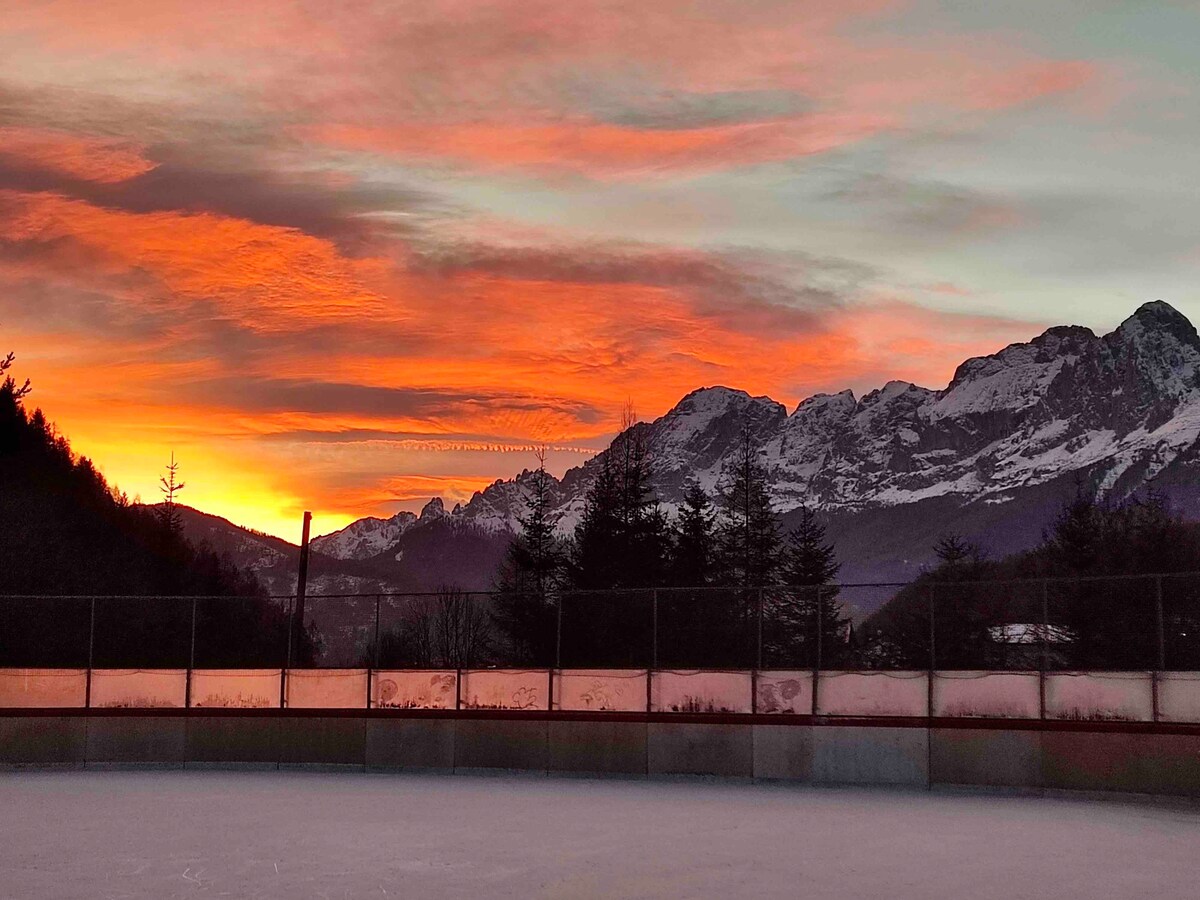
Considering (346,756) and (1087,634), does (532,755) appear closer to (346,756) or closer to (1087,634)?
(346,756)

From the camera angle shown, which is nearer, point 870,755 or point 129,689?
point 870,755

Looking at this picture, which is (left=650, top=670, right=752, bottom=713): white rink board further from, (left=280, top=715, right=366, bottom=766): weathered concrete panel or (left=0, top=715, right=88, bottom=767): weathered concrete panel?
(left=0, top=715, right=88, bottom=767): weathered concrete panel

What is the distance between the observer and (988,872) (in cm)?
1670

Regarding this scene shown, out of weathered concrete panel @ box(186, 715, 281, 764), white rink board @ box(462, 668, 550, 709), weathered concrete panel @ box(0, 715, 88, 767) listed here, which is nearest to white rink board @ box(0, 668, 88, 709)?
weathered concrete panel @ box(0, 715, 88, 767)

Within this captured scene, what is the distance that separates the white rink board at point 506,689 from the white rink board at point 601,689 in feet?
1.14

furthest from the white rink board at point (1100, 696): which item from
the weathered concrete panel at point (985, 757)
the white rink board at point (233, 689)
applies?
the white rink board at point (233, 689)

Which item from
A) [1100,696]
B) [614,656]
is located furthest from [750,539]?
[1100,696]

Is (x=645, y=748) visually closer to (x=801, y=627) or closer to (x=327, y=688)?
(x=327, y=688)

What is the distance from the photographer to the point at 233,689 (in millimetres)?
33781

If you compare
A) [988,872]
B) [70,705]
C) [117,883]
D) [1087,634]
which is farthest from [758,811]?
[1087,634]

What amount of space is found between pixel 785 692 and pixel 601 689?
12.1 feet

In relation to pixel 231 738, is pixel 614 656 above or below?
above

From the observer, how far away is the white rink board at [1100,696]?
89.9 feet

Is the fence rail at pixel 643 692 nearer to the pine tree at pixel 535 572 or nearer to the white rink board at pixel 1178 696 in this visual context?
the white rink board at pixel 1178 696
